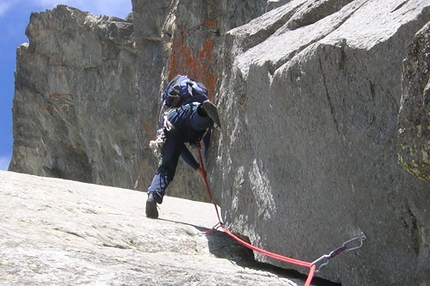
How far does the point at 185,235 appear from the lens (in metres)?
5.23

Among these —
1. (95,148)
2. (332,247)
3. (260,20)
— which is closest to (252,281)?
(332,247)

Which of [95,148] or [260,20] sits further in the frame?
[95,148]

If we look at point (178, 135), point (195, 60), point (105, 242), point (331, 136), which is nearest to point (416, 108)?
point (331, 136)

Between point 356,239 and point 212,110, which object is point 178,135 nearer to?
point 212,110

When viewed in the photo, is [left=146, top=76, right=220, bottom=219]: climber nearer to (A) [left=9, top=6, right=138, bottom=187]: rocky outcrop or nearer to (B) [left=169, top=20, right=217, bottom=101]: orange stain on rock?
(B) [left=169, top=20, right=217, bottom=101]: orange stain on rock

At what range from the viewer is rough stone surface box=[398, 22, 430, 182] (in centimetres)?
271

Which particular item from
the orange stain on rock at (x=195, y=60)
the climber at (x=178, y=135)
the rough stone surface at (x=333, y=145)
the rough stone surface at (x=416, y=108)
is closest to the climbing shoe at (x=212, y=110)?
the climber at (x=178, y=135)

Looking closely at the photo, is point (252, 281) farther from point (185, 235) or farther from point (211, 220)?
point (211, 220)

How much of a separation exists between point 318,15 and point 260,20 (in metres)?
0.81

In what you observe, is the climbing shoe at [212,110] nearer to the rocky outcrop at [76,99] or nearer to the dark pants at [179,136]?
the dark pants at [179,136]

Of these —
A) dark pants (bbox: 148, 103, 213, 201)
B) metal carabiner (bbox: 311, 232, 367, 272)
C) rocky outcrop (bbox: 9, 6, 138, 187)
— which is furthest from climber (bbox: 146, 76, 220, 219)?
rocky outcrop (bbox: 9, 6, 138, 187)

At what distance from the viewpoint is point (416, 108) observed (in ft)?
9.07

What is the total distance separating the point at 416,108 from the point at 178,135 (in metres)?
3.52

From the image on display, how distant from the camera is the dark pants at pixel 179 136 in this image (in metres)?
5.94
